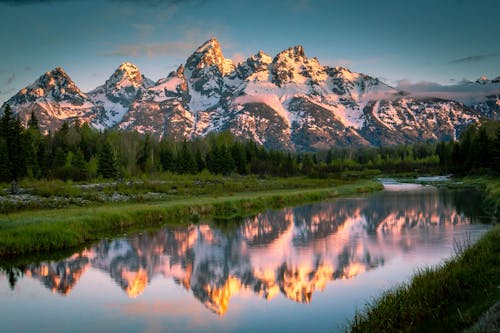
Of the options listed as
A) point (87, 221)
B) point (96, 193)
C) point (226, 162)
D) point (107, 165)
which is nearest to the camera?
point (87, 221)

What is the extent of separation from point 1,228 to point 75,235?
4653mm

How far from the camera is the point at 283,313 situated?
19.2m

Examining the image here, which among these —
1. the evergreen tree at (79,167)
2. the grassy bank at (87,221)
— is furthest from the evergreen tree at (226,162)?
the grassy bank at (87,221)

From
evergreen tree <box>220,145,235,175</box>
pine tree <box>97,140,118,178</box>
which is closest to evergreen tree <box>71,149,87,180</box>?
pine tree <box>97,140,118,178</box>

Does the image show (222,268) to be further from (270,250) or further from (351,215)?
(351,215)

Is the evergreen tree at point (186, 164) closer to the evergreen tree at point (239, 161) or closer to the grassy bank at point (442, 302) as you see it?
the evergreen tree at point (239, 161)

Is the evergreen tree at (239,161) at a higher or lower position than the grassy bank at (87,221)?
higher

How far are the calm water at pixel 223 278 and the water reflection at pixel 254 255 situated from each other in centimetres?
7

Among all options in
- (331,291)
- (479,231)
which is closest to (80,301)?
(331,291)

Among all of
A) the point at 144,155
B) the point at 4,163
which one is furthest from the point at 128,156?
the point at 4,163

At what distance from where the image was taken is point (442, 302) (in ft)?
46.8

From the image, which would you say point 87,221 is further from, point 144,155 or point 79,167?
point 144,155

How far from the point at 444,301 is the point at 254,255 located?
55.9 ft

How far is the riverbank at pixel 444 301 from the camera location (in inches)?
485
